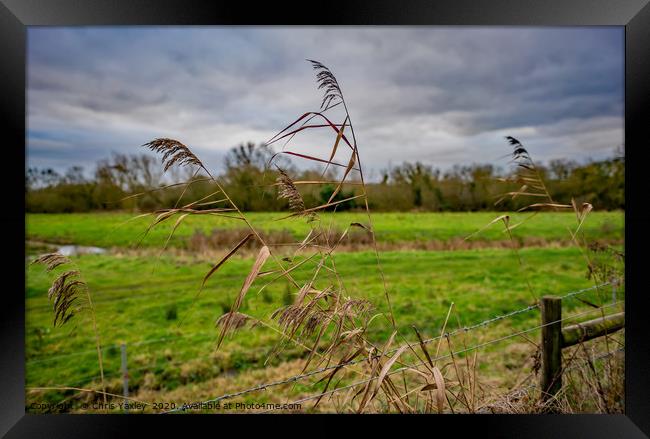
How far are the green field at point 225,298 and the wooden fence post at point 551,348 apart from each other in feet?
5.35

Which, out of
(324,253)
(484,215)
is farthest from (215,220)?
(324,253)

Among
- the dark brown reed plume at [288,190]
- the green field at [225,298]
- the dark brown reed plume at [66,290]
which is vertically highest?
the dark brown reed plume at [288,190]

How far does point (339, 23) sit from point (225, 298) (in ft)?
15.5

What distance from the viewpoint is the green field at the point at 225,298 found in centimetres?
385

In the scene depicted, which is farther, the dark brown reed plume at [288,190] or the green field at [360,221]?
the green field at [360,221]

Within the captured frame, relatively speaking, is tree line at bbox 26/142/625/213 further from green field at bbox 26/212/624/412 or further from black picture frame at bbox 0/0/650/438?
black picture frame at bbox 0/0/650/438

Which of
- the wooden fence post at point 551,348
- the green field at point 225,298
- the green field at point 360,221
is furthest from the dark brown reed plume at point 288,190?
the green field at point 360,221

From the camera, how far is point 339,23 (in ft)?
5.55

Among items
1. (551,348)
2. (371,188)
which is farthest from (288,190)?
(371,188)

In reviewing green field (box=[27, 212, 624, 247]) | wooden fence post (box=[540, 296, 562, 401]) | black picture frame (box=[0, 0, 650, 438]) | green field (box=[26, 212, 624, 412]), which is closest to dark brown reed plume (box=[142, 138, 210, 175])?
black picture frame (box=[0, 0, 650, 438])

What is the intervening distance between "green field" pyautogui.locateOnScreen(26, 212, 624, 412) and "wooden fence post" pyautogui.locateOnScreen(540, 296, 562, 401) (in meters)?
1.63

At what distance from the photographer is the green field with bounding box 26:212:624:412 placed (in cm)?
385

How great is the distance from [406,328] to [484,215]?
2.25 meters

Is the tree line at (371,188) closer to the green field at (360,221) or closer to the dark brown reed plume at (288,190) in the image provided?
the green field at (360,221)
